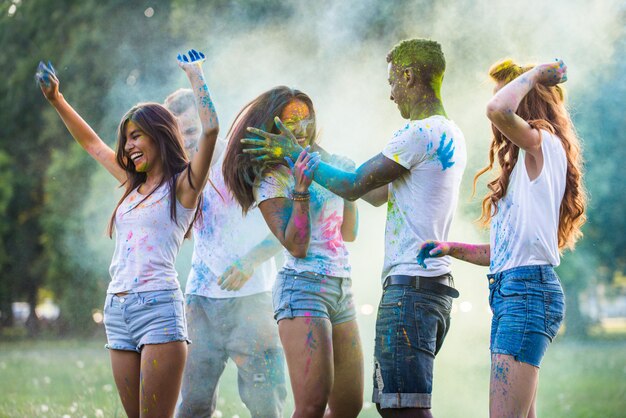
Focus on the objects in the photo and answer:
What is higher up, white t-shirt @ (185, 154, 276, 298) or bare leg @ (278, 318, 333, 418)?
white t-shirt @ (185, 154, 276, 298)

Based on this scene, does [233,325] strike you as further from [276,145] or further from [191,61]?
[191,61]

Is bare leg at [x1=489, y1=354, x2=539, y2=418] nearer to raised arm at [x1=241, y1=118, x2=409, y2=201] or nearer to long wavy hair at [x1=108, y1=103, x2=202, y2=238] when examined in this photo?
raised arm at [x1=241, y1=118, x2=409, y2=201]

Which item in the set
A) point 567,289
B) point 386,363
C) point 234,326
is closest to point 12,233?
point 567,289

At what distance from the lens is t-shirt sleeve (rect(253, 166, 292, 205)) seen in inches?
143

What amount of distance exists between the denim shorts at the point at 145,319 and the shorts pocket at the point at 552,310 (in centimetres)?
132

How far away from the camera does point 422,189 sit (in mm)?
3404

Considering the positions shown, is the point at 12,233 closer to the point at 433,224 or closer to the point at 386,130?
the point at 386,130

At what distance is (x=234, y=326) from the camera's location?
4.30 meters

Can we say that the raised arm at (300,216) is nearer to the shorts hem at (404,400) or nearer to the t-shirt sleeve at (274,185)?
the t-shirt sleeve at (274,185)

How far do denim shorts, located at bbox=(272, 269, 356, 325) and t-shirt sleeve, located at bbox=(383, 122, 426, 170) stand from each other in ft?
1.77

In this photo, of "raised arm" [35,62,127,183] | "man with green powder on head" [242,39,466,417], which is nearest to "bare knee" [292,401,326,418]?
"man with green powder on head" [242,39,466,417]

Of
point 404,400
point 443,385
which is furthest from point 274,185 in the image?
point 443,385

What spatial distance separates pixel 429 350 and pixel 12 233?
16.7 m

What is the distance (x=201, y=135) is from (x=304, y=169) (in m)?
0.41
